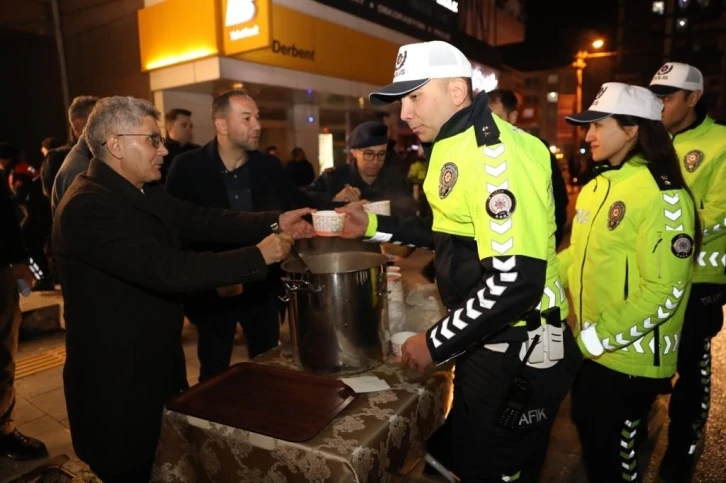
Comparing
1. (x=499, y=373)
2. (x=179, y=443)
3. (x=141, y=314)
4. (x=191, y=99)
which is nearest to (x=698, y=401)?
(x=499, y=373)

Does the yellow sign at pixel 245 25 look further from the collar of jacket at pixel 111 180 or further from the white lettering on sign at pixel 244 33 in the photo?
the collar of jacket at pixel 111 180

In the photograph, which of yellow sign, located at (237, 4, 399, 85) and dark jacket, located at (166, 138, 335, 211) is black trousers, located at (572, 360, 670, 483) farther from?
yellow sign, located at (237, 4, 399, 85)

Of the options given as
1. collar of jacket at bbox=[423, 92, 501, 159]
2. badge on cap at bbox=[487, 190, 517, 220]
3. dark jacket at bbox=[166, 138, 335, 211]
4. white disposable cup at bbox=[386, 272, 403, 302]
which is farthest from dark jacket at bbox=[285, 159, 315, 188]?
badge on cap at bbox=[487, 190, 517, 220]

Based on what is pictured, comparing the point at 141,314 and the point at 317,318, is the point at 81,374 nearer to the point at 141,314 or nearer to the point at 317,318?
the point at 141,314

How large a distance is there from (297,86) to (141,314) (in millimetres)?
8137

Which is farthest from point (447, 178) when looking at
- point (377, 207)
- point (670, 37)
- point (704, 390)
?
point (670, 37)

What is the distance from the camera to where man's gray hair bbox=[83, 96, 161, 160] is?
6.64 ft

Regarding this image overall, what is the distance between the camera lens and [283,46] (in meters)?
8.64

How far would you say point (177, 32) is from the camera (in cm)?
818

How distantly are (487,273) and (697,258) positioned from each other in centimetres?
187

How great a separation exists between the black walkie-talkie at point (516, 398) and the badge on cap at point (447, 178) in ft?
1.90

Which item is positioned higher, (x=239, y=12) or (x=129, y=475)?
(x=239, y=12)

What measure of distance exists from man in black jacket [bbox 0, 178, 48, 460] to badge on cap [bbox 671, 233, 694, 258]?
355cm

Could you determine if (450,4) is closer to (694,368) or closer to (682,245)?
(694,368)
